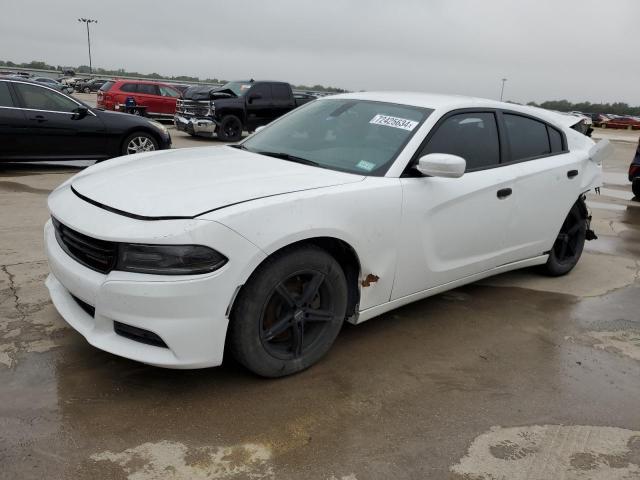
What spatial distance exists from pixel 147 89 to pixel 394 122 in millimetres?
19145

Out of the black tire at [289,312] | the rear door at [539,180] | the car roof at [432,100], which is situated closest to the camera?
the black tire at [289,312]

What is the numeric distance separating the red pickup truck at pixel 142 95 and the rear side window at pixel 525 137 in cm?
1772

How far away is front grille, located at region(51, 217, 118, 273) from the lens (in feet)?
8.63

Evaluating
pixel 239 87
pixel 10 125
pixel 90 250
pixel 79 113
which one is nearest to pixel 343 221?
pixel 90 250

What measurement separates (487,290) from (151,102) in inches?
738

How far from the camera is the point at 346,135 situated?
3.78 meters

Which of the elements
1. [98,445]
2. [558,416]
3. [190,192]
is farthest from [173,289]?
[558,416]

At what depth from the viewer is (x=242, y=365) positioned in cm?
292

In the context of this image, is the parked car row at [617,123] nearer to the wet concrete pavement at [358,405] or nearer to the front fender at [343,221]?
the wet concrete pavement at [358,405]

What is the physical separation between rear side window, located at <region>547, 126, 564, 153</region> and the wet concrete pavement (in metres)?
1.42

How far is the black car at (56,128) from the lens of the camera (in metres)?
8.74

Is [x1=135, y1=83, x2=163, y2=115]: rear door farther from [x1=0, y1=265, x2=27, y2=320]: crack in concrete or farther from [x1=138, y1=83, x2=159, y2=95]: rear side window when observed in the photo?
[x1=0, y1=265, x2=27, y2=320]: crack in concrete

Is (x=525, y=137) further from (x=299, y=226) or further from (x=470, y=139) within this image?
(x=299, y=226)

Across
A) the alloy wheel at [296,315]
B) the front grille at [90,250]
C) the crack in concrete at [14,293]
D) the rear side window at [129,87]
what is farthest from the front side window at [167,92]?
the alloy wheel at [296,315]
